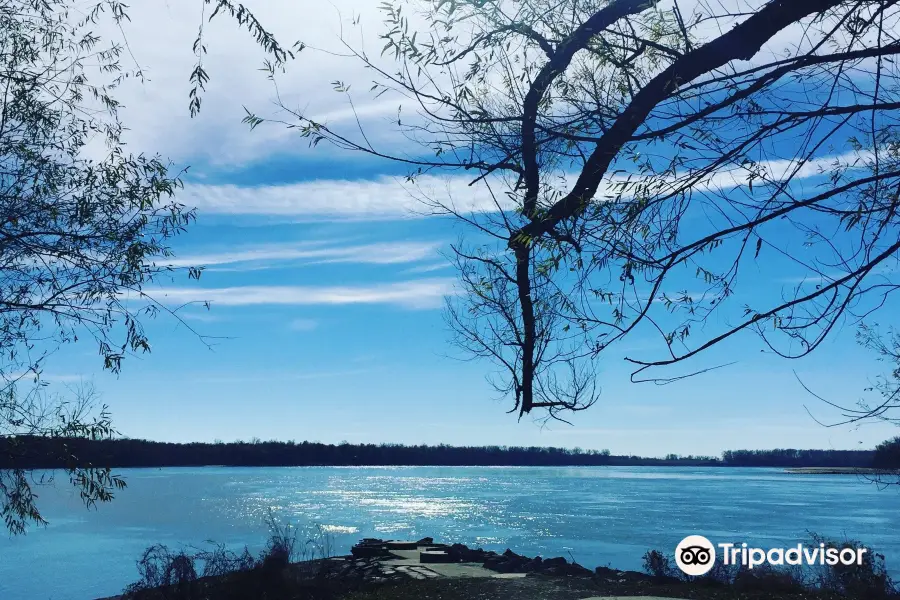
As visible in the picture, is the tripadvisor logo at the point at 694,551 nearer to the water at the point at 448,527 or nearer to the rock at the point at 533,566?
the rock at the point at 533,566

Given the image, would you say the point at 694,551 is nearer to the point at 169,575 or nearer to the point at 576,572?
the point at 576,572

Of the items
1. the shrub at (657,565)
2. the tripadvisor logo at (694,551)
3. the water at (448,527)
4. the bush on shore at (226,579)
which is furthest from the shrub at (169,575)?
the water at (448,527)

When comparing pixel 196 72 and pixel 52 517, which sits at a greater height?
pixel 196 72

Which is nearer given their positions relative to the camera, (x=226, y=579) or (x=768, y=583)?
(x=768, y=583)

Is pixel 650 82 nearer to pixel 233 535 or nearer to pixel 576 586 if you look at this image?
pixel 576 586

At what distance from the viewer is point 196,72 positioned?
7512 mm

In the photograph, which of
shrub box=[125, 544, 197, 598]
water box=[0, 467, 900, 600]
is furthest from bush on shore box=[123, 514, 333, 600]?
water box=[0, 467, 900, 600]

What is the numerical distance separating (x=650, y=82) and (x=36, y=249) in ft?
25.7

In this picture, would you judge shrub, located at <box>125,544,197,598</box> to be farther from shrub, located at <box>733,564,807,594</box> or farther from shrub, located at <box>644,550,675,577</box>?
shrub, located at <box>733,564,807,594</box>

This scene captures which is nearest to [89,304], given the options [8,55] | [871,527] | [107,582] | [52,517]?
[8,55]

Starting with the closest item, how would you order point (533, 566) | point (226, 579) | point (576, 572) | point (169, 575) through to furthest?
point (576, 572), point (533, 566), point (226, 579), point (169, 575)

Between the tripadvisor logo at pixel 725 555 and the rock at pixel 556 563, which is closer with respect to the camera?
the tripadvisor logo at pixel 725 555

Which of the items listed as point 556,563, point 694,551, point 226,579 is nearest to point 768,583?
point 694,551

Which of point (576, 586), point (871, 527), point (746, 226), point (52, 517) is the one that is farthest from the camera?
point (52, 517)
